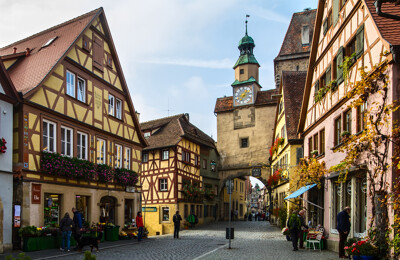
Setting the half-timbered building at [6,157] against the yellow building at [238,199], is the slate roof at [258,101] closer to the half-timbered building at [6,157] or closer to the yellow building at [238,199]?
the yellow building at [238,199]

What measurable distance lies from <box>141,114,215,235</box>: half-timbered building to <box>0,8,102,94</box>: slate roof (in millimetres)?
14877

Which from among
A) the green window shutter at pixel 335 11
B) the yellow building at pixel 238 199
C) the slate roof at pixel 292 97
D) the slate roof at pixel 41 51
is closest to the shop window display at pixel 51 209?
the slate roof at pixel 41 51

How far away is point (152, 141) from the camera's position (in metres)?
35.8

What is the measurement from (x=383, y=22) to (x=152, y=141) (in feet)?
84.0

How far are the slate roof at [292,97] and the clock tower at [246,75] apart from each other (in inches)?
452

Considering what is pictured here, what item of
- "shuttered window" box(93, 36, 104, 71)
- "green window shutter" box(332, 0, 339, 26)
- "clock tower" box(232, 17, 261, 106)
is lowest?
"shuttered window" box(93, 36, 104, 71)

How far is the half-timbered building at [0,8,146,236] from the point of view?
1554 cm

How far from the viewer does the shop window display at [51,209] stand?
54.2 ft

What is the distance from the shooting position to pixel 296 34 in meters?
41.8

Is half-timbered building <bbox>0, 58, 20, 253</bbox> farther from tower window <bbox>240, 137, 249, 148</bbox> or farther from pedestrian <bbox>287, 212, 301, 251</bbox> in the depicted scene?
tower window <bbox>240, 137, 249, 148</bbox>

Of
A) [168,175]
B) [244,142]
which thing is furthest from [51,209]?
[244,142]

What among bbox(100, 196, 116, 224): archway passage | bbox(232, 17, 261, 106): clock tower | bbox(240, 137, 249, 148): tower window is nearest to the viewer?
bbox(100, 196, 116, 224): archway passage

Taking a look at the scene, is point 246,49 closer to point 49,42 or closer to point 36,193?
point 49,42

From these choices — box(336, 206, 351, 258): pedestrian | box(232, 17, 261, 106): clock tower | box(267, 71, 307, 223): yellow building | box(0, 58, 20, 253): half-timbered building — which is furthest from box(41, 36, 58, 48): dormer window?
box(232, 17, 261, 106): clock tower
